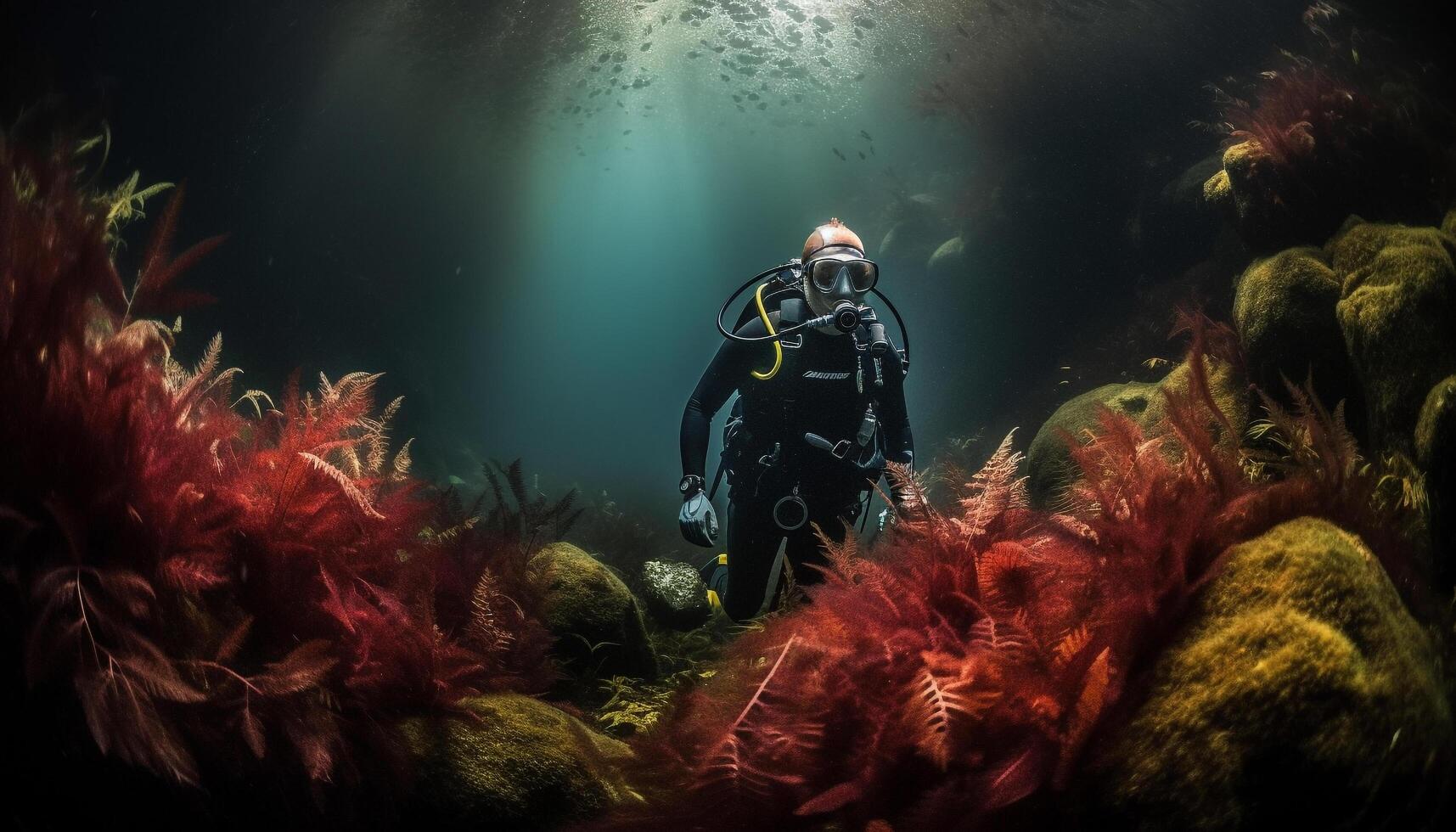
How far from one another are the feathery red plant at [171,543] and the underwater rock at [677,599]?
312 cm

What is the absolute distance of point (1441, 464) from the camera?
251 cm

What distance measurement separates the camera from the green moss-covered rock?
71.0 inches

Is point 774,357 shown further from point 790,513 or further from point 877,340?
point 790,513

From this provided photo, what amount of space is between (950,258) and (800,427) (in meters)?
10.7

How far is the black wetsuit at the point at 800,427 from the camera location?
470 centimetres

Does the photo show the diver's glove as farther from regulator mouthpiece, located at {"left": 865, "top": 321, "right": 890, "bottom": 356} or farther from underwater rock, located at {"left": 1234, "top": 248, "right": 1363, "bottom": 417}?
underwater rock, located at {"left": 1234, "top": 248, "right": 1363, "bottom": 417}

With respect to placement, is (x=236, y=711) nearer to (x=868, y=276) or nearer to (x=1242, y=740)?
(x=1242, y=740)

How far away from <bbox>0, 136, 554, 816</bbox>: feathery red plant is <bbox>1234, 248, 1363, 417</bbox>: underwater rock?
16.6ft

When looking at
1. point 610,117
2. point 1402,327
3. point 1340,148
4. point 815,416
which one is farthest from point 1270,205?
point 610,117

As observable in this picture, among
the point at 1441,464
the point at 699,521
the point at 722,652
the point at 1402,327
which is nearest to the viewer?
the point at 722,652

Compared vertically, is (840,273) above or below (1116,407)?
above

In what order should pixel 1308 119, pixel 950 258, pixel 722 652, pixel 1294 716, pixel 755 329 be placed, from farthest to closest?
pixel 950 258 < pixel 1308 119 < pixel 755 329 < pixel 722 652 < pixel 1294 716

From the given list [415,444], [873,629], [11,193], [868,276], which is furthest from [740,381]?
[415,444]

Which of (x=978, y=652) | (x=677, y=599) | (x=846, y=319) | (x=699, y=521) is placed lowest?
(x=677, y=599)
